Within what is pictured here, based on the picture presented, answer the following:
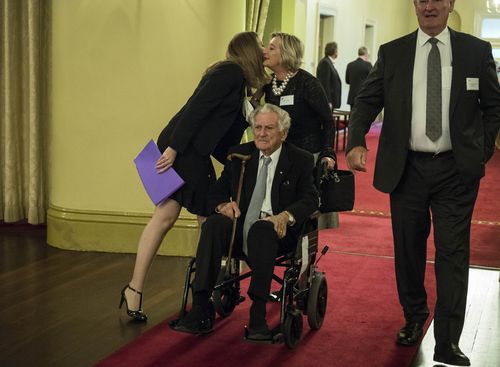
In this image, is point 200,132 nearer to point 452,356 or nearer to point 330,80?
point 452,356

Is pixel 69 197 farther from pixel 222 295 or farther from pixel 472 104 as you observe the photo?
pixel 472 104

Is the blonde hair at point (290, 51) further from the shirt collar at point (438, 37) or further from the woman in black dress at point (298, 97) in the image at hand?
the shirt collar at point (438, 37)

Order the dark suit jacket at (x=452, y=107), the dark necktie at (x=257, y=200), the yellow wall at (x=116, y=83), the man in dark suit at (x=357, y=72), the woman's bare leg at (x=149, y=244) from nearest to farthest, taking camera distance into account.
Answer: the dark suit jacket at (x=452, y=107) < the dark necktie at (x=257, y=200) < the woman's bare leg at (x=149, y=244) < the yellow wall at (x=116, y=83) < the man in dark suit at (x=357, y=72)

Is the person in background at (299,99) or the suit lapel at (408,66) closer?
the suit lapel at (408,66)

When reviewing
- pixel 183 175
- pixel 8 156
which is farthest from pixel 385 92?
pixel 8 156

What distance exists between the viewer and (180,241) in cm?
577

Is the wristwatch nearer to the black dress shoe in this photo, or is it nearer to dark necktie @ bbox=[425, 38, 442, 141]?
the black dress shoe

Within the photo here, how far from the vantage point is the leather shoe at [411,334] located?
3.94 meters

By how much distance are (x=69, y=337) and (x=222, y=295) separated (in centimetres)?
83

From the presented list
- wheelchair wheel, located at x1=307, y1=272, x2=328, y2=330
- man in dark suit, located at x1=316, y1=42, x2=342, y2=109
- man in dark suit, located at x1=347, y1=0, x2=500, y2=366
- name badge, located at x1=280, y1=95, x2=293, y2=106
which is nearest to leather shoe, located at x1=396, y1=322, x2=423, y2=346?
man in dark suit, located at x1=347, y1=0, x2=500, y2=366

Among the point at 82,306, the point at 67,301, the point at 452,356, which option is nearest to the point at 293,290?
the point at 452,356

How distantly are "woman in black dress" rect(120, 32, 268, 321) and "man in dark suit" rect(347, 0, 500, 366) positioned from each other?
759 mm

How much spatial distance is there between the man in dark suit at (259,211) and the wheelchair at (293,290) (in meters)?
0.07

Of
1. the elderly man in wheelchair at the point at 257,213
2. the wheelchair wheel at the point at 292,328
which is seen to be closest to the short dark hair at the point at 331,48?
the elderly man in wheelchair at the point at 257,213
